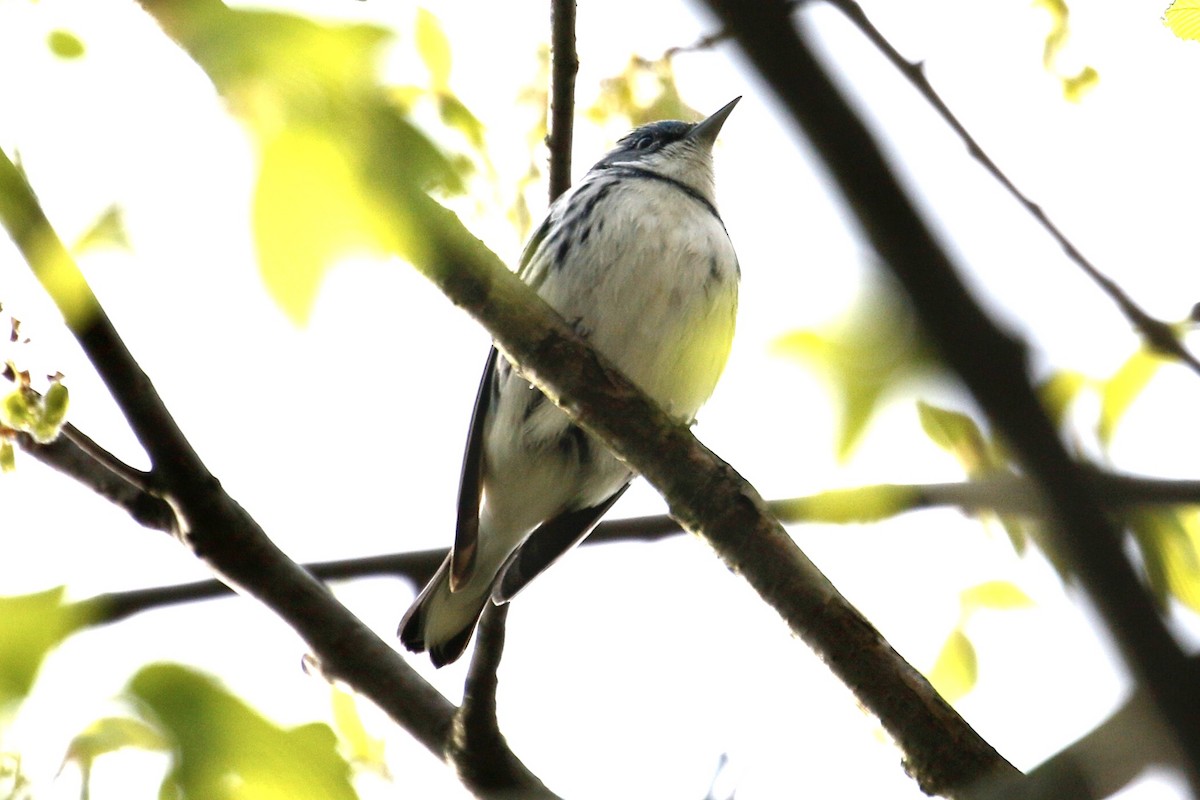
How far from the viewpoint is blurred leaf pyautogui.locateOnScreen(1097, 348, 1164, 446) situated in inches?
74.8

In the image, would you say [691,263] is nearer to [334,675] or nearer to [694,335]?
[694,335]

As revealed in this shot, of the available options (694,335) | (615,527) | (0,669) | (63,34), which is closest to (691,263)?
(694,335)

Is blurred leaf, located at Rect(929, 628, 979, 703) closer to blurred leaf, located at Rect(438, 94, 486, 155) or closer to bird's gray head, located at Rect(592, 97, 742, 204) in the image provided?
blurred leaf, located at Rect(438, 94, 486, 155)

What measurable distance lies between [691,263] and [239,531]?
7.50ft

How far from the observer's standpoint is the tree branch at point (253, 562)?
7.77 feet

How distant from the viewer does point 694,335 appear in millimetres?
4414

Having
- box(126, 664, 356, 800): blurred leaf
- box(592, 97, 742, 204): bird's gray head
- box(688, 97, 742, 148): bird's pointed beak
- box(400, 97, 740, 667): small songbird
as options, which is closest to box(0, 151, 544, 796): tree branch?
box(126, 664, 356, 800): blurred leaf

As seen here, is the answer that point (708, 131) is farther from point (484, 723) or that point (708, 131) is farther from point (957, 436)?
point (957, 436)

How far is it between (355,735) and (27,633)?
185 centimetres

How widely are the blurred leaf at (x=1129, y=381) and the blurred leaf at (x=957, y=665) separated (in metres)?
1.06

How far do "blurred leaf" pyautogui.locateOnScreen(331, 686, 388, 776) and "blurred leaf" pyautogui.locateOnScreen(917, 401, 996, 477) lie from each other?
167 cm

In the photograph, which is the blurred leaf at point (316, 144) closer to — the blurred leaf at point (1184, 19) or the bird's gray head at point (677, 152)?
the blurred leaf at point (1184, 19)

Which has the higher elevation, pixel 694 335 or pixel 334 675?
pixel 694 335

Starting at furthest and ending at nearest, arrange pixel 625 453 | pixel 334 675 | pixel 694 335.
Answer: pixel 694 335
pixel 334 675
pixel 625 453
